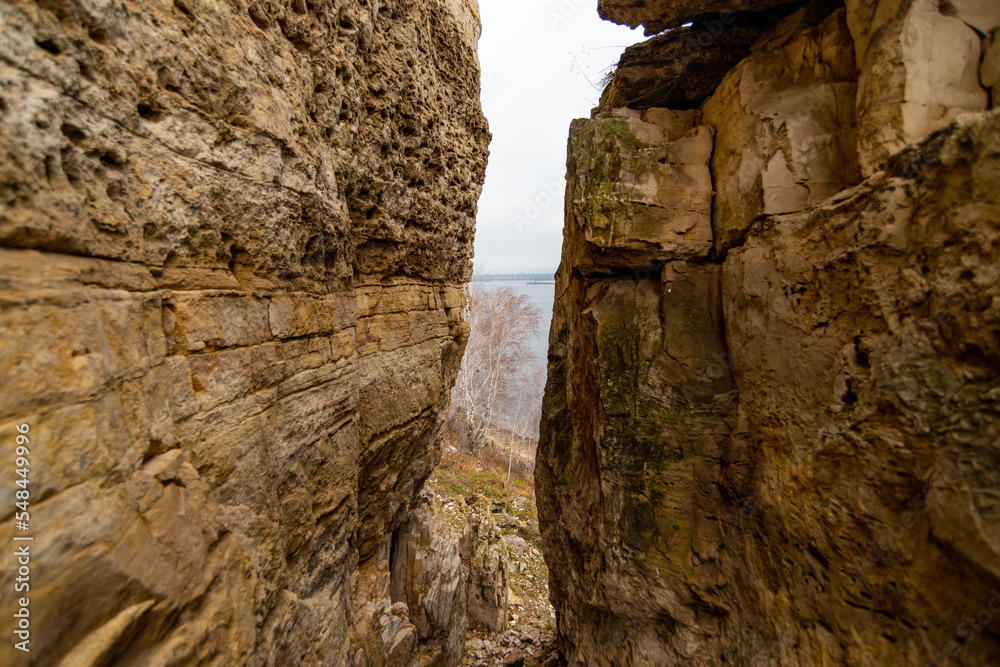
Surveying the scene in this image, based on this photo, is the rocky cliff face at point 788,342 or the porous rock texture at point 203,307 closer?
the porous rock texture at point 203,307

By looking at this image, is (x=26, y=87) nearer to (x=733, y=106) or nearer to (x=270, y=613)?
(x=270, y=613)

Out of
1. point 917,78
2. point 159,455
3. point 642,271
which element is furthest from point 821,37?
point 159,455

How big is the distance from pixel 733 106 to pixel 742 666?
507 centimetres

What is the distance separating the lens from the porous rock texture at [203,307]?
151 centimetres

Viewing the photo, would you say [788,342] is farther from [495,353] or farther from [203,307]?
[495,353]

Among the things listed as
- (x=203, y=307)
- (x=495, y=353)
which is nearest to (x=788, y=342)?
(x=203, y=307)

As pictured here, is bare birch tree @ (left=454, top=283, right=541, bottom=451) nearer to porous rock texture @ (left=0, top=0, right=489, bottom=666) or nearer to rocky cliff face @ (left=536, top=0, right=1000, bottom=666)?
rocky cliff face @ (left=536, top=0, right=1000, bottom=666)

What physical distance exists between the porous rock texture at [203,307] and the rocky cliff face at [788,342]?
2.59m

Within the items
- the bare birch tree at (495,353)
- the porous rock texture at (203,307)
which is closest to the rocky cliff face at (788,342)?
→ the porous rock texture at (203,307)

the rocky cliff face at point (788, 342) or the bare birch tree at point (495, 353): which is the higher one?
the rocky cliff face at point (788, 342)

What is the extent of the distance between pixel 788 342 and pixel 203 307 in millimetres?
4156

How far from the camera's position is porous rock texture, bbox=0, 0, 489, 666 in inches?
59.5

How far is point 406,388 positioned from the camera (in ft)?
17.0

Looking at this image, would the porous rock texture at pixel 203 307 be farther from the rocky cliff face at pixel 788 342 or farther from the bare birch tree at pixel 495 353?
the bare birch tree at pixel 495 353
